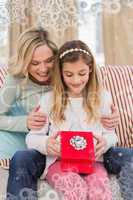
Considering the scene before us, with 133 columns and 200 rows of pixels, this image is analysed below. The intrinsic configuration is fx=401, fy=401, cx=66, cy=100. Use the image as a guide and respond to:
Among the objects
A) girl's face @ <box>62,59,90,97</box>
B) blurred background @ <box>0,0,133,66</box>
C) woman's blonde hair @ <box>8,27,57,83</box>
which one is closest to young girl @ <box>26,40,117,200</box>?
girl's face @ <box>62,59,90,97</box>

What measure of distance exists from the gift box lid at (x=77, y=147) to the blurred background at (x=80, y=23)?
675 millimetres

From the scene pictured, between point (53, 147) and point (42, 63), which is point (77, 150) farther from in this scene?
point (42, 63)

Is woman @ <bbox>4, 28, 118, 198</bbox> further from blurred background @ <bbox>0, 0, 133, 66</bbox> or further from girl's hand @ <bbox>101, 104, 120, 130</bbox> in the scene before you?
blurred background @ <bbox>0, 0, 133, 66</bbox>

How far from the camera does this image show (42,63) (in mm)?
1474

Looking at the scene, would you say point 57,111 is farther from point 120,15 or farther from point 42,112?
point 120,15

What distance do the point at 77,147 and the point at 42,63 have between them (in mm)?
361

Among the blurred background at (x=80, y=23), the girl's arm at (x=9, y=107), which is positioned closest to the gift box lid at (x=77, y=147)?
the girl's arm at (x=9, y=107)

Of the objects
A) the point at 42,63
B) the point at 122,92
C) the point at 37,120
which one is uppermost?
the point at 42,63

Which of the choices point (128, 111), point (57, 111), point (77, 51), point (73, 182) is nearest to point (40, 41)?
point (77, 51)

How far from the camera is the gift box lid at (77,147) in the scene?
1298 millimetres

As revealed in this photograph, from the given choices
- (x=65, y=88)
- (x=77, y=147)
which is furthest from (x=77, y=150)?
(x=65, y=88)

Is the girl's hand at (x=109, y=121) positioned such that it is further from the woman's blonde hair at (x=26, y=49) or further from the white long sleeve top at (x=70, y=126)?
the woman's blonde hair at (x=26, y=49)

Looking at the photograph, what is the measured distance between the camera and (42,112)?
4.60 feet

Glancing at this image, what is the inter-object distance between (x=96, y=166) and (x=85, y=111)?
198 mm
